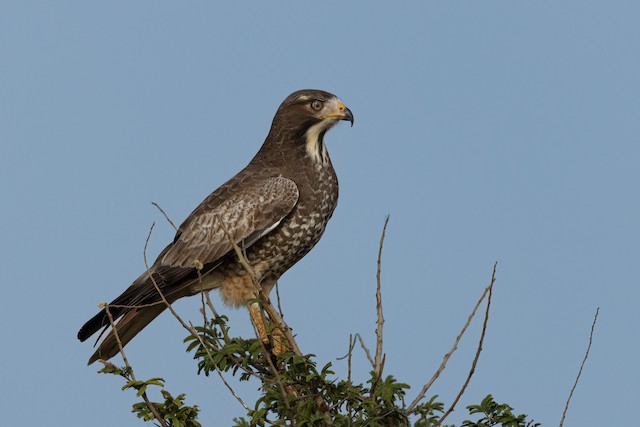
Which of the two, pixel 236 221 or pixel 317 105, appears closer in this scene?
pixel 236 221

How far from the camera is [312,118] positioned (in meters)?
9.15

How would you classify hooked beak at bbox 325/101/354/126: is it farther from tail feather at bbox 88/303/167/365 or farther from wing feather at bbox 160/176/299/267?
tail feather at bbox 88/303/167/365

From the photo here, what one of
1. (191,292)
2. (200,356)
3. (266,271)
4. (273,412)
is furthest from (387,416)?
(191,292)

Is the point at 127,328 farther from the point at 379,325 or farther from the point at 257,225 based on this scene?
the point at 379,325

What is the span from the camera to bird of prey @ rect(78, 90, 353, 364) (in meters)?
8.72

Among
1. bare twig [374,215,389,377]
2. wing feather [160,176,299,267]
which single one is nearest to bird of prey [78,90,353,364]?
wing feather [160,176,299,267]

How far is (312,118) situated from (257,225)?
1.24 metres

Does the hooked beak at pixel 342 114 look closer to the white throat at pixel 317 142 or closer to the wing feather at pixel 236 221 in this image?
the white throat at pixel 317 142

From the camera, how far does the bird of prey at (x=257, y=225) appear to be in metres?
8.72

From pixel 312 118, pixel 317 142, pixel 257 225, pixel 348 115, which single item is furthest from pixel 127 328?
pixel 348 115

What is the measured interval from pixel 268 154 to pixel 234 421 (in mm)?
3430

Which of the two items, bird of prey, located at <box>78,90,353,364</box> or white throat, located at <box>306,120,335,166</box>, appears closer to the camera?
bird of prey, located at <box>78,90,353,364</box>

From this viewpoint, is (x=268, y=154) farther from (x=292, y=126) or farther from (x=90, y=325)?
(x=90, y=325)

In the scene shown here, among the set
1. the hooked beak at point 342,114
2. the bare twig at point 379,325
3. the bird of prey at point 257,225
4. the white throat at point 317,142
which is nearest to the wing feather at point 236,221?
the bird of prey at point 257,225
